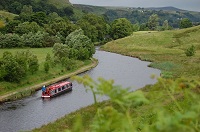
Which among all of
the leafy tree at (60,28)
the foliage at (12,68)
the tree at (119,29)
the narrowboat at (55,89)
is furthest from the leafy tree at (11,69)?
the tree at (119,29)

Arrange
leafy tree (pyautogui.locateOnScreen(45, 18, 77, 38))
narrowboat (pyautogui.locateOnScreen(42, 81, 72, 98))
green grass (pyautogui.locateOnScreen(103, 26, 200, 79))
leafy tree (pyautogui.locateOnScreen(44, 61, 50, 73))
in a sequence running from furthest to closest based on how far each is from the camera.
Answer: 1. leafy tree (pyautogui.locateOnScreen(45, 18, 77, 38))
2. green grass (pyautogui.locateOnScreen(103, 26, 200, 79))
3. leafy tree (pyautogui.locateOnScreen(44, 61, 50, 73))
4. narrowboat (pyautogui.locateOnScreen(42, 81, 72, 98))

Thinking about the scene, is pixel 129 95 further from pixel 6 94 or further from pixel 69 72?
pixel 69 72

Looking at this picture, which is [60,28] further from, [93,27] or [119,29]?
[119,29]

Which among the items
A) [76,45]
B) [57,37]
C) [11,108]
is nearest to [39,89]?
[11,108]

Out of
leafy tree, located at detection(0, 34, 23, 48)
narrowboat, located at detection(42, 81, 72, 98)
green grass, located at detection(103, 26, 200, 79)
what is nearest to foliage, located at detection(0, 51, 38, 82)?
narrowboat, located at detection(42, 81, 72, 98)

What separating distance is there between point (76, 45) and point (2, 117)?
4745cm

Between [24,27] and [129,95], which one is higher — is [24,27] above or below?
below

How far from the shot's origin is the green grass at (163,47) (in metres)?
84.2

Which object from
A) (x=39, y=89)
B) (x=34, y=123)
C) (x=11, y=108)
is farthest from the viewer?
(x=39, y=89)

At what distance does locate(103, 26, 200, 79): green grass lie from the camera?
84188 mm

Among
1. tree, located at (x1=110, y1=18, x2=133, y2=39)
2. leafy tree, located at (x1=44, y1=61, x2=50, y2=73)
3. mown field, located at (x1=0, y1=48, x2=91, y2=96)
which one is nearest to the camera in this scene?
mown field, located at (x1=0, y1=48, x2=91, y2=96)

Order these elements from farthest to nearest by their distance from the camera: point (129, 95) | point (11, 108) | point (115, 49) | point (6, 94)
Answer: point (115, 49) < point (6, 94) < point (11, 108) < point (129, 95)

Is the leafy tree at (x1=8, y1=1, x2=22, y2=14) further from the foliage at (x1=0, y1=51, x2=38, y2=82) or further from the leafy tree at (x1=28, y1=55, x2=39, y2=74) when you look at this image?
the foliage at (x1=0, y1=51, x2=38, y2=82)

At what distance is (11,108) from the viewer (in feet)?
149
